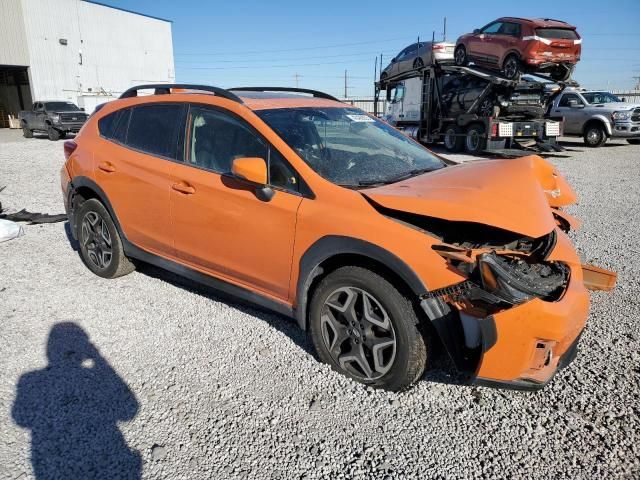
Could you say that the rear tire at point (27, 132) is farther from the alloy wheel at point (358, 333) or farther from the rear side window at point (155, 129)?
the alloy wheel at point (358, 333)

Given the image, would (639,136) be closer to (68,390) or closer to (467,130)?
(467,130)

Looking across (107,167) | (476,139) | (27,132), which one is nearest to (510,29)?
(476,139)

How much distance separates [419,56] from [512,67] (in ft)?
12.9

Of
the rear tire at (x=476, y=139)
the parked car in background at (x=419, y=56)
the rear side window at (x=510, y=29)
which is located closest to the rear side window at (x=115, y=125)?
the rear tire at (x=476, y=139)

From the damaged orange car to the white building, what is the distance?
1203 inches

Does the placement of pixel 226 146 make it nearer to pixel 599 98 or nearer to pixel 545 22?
pixel 545 22

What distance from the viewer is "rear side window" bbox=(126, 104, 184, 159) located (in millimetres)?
3705

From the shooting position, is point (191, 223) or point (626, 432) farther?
point (191, 223)

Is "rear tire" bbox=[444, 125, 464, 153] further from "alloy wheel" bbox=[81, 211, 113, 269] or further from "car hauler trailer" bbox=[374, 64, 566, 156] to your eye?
"alloy wheel" bbox=[81, 211, 113, 269]

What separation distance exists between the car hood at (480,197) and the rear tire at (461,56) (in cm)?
1302

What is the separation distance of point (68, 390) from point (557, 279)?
2841 mm

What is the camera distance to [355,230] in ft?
8.72

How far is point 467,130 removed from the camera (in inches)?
575

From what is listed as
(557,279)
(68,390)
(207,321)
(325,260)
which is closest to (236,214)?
(325,260)
